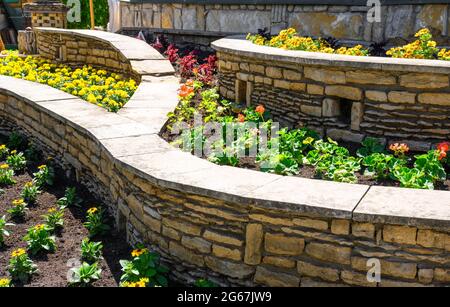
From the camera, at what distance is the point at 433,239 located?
2.98m

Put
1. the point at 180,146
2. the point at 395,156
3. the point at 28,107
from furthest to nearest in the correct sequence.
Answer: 1. the point at 28,107
2. the point at 180,146
3. the point at 395,156

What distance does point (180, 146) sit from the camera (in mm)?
4906

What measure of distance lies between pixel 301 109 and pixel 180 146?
1.26m

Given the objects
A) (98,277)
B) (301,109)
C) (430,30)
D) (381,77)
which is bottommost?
(98,277)

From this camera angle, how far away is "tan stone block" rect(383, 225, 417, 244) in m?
3.01

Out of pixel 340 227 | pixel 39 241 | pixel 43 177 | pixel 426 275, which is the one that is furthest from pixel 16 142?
pixel 426 275

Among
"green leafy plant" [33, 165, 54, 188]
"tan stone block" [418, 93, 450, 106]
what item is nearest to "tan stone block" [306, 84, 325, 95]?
"tan stone block" [418, 93, 450, 106]

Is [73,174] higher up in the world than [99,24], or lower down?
lower down

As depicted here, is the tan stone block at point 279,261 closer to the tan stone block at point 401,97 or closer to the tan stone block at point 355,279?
the tan stone block at point 355,279

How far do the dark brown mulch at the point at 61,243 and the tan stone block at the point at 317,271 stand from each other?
1373mm

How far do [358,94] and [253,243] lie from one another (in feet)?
6.77

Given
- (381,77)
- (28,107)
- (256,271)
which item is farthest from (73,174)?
(381,77)

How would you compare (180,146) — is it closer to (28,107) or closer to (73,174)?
(73,174)

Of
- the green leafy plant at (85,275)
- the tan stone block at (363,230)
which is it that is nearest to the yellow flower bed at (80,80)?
the green leafy plant at (85,275)
